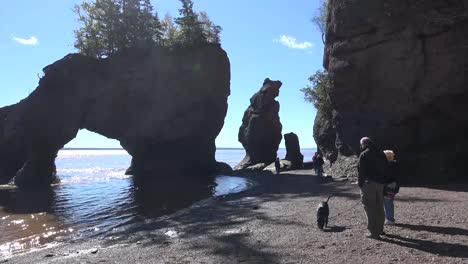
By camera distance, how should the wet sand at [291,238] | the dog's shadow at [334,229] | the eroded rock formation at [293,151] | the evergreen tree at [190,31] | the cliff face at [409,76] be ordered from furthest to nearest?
the evergreen tree at [190,31] < the eroded rock formation at [293,151] < the cliff face at [409,76] < the dog's shadow at [334,229] < the wet sand at [291,238]

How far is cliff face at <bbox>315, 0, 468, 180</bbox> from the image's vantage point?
19.2 meters

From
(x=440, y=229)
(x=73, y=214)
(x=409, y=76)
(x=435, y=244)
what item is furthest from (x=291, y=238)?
(x=409, y=76)

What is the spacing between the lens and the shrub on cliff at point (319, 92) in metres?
35.2

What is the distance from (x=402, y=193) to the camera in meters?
16.8

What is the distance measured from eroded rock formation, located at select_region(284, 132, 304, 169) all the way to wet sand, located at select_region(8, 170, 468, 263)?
30.8 metres

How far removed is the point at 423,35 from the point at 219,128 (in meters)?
38.1

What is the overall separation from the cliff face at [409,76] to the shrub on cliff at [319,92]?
1073cm

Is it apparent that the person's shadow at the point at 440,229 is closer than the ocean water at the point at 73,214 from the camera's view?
Yes

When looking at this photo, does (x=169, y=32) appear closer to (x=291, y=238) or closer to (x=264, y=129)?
(x=264, y=129)

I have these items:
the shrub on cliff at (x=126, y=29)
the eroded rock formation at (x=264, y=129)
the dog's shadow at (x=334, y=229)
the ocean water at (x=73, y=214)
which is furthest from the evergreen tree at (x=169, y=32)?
the dog's shadow at (x=334, y=229)

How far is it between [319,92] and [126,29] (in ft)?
86.2

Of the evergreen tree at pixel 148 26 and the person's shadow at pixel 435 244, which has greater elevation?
the evergreen tree at pixel 148 26

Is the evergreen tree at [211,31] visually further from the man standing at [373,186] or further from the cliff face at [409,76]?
the man standing at [373,186]

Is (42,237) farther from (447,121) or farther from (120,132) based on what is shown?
(120,132)
